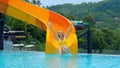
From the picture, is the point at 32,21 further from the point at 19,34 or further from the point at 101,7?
the point at 101,7

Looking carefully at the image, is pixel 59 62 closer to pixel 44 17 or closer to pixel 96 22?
pixel 44 17

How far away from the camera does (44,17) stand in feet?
34.8

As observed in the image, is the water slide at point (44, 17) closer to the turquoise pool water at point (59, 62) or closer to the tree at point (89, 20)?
the turquoise pool water at point (59, 62)

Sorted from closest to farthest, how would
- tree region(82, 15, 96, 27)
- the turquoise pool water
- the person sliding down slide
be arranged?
the turquoise pool water → the person sliding down slide → tree region(82, 15, 96, 27)

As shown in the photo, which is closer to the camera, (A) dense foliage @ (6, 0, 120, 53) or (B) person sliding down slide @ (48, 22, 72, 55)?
(B) person sliding down slide @ (48, 22, 72, 55)

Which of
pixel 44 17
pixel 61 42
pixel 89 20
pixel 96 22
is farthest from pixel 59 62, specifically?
pixel 96 22

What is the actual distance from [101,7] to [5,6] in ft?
98.5

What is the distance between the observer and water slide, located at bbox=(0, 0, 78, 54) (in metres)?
9.83

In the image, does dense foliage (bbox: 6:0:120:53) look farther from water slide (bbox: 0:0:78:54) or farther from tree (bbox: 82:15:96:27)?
water slide (bbox: 0:0:78:54)

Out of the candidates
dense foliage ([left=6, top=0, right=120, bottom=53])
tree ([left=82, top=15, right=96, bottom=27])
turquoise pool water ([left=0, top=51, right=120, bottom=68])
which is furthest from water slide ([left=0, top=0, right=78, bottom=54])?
tree ([left=82, top=15, right=96, bottom=27])

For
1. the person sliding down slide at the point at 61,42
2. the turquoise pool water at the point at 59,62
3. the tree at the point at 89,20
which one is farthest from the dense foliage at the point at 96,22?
the turquoise pool water at the point at 59,62

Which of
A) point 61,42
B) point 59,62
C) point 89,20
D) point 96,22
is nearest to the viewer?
point 59,62

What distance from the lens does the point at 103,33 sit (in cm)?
2622

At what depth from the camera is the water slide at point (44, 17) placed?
32.2 ft
